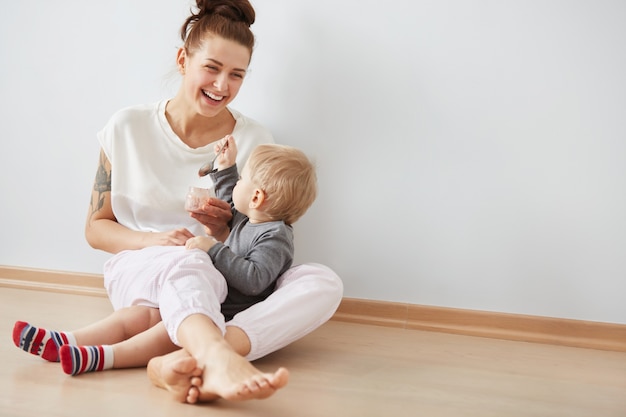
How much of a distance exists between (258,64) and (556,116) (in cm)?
98

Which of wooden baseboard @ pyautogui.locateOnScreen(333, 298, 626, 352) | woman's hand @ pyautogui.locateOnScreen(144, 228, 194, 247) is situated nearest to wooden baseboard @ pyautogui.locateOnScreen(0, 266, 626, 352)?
wooden baseboard @ pyautogui.locateOnScreen(333, 298, 626, 352)

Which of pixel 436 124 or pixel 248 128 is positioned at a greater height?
pixel 436 124

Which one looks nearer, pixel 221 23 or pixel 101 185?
pixel 221 23

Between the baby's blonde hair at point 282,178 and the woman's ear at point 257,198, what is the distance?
1 cm

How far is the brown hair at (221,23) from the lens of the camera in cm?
197

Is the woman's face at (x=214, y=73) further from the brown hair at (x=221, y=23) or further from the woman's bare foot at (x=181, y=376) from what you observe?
the woman's bare foot at (x=181, y=376)

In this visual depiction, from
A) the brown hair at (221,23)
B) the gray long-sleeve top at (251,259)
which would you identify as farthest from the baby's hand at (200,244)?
the brown hair at (221,23)

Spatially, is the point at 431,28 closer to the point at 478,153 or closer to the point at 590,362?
the point at 478,153

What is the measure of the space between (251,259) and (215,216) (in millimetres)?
238

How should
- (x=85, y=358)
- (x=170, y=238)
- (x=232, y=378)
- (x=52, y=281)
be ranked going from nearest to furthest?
1. (x=232, y=378)
2. (x=85, y=358)
3. (x=170, y=238)
4. (x=52, y=281)

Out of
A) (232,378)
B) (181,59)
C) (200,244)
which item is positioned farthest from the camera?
(181,59)

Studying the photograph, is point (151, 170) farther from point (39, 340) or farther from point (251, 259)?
point (39, 340)

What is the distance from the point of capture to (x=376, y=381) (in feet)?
4.97

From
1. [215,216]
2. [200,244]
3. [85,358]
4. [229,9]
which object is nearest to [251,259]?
[200,244]
